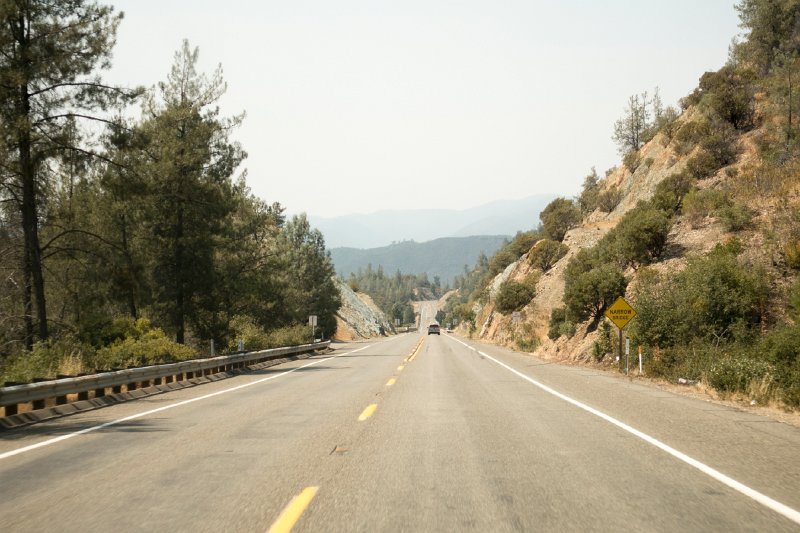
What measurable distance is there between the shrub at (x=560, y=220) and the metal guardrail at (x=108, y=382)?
4717 cm

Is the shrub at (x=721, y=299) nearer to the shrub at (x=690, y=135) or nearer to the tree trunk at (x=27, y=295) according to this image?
the tree trunk at (x=27, y=295)

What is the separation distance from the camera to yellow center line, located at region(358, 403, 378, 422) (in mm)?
10466

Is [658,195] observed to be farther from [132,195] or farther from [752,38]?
[132,195]

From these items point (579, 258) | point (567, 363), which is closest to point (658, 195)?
point (579, 258)

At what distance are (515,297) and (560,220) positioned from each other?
1308cm

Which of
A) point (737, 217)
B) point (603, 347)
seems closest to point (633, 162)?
point (737, 217)

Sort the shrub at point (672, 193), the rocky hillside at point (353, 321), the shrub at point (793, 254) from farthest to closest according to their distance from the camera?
1. the rocky hillside at point (353, 321)
2. the shrub at point (672, 193)
3. the shrub at point (793, 254)

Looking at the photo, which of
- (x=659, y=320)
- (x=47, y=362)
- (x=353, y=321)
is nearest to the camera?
(x=47, y=362)

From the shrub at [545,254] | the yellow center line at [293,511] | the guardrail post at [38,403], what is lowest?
the yellow center line at [293,511]

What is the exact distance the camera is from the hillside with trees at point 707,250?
18844 millimetres

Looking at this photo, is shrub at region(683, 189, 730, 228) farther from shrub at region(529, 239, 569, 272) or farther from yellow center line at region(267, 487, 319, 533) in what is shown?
yellow center line at region(267, 487, 319, 533)

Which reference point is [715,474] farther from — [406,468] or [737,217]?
[737,217]

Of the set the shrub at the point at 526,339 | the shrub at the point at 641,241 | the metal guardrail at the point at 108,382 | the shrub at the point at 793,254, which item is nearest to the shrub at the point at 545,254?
the shrub at the point at 526,339

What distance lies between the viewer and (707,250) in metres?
27.8
